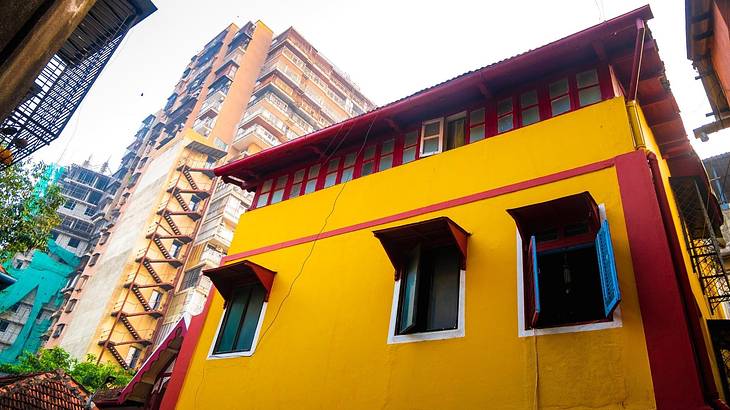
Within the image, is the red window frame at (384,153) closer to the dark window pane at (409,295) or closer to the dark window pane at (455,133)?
the dark window pane at (455,133)

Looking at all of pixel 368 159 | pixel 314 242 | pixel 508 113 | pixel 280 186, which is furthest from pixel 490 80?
pixel 280 186

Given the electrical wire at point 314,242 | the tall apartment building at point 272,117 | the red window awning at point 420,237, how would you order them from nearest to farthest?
the red window awning at point 420,237 < the electrical wire at point 314,242 < the tall apartment building at point 272,117

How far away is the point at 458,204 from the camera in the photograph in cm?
854

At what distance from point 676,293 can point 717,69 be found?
19.3 feet

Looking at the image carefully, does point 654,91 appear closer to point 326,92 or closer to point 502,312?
point 502,312

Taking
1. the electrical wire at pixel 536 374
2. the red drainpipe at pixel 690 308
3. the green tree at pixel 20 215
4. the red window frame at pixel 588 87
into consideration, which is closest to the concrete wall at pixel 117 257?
the green tree at pixel 20 215

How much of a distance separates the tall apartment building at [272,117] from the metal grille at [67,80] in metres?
23.0

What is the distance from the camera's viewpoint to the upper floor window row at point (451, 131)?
870cm

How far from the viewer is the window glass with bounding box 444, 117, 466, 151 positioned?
382 inches

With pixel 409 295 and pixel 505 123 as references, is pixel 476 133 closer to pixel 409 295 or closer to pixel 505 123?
pixel 505 123

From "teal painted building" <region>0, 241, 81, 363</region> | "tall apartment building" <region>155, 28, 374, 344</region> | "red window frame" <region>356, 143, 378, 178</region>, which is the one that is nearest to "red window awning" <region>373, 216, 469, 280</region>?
"red window frame" <region>356, 143, 378, 178</region>

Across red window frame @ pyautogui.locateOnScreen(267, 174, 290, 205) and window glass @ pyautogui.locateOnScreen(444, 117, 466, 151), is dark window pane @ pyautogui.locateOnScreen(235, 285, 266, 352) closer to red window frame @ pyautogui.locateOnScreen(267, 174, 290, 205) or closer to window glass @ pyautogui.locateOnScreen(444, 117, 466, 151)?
red window frame @ pyautogui.locateOnScreen(267, 174, 290, 205)

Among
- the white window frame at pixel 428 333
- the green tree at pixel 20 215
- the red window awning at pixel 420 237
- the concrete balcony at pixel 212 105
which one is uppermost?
the concrete balcony at pixel 212 105

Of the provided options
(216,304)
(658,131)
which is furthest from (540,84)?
(216,304)
